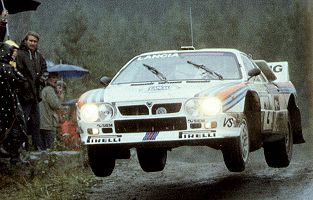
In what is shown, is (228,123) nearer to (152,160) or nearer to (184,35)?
(152,160)

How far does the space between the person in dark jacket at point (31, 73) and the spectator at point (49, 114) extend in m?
0.96

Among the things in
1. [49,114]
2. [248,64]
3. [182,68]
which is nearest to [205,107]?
[182,68]

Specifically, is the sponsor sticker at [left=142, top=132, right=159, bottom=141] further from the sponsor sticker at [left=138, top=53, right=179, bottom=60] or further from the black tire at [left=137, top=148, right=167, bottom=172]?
the black tire at [left=137, top=148, right=167, bottom=172]

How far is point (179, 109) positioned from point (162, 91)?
0.96ft

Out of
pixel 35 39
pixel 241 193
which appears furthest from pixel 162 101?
pixel 35 39

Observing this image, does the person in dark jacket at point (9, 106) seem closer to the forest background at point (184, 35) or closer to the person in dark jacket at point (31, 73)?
the person in dark jacket at point (31, 73)

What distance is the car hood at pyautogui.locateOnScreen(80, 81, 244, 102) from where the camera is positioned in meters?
7.36

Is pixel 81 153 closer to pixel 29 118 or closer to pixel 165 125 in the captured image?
pixel 29 118

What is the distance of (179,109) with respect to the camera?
7320mm

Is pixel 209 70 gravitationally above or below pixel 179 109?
above

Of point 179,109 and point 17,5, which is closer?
point 179,109

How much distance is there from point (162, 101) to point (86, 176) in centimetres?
366

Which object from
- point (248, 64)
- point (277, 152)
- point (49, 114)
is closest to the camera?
point (248, 64)

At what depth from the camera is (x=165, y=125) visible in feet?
24.0
